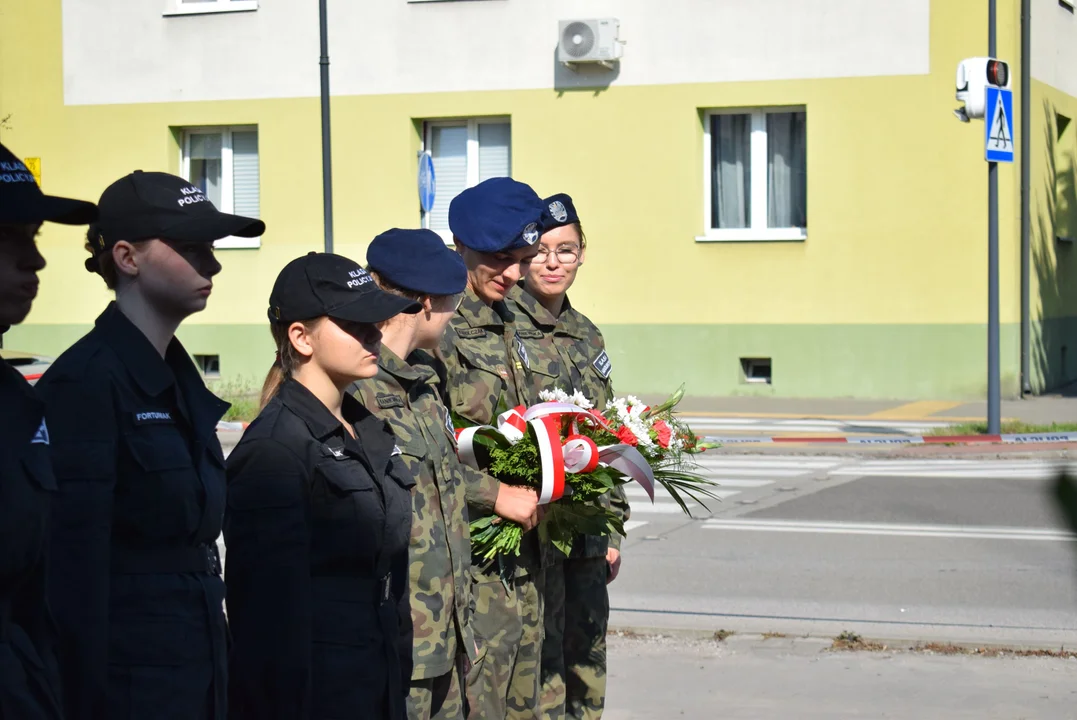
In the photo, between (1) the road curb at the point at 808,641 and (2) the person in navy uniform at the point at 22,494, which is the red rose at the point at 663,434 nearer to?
(1) the road curb at the point at 808,641

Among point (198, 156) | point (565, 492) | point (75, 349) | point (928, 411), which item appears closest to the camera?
point (75, 349)

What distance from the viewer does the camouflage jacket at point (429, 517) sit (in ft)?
12.6

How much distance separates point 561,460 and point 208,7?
63.3 feet

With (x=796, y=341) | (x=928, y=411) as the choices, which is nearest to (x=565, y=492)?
(x=928, y=411)

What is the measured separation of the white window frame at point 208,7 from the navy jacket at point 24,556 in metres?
20.2

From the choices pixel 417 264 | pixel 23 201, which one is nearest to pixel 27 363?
pixel 417 264

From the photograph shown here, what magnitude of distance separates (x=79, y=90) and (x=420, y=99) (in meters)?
5.76

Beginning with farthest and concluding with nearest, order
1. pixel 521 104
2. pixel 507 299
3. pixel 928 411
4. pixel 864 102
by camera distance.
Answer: pixel 521 104
pixel 864 102
pixel 928 411
pixel 507 299

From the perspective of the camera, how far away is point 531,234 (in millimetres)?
4664

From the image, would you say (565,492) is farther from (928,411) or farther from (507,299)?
(928,411)

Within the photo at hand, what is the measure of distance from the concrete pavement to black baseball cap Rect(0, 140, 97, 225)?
12.8 feet

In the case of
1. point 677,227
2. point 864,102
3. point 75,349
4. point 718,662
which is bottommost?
point 718,662

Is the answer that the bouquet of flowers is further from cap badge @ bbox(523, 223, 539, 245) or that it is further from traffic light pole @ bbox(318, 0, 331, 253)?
traffic light pole @ bbox(318, 0, 331, 253)

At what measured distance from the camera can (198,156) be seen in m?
22.7
